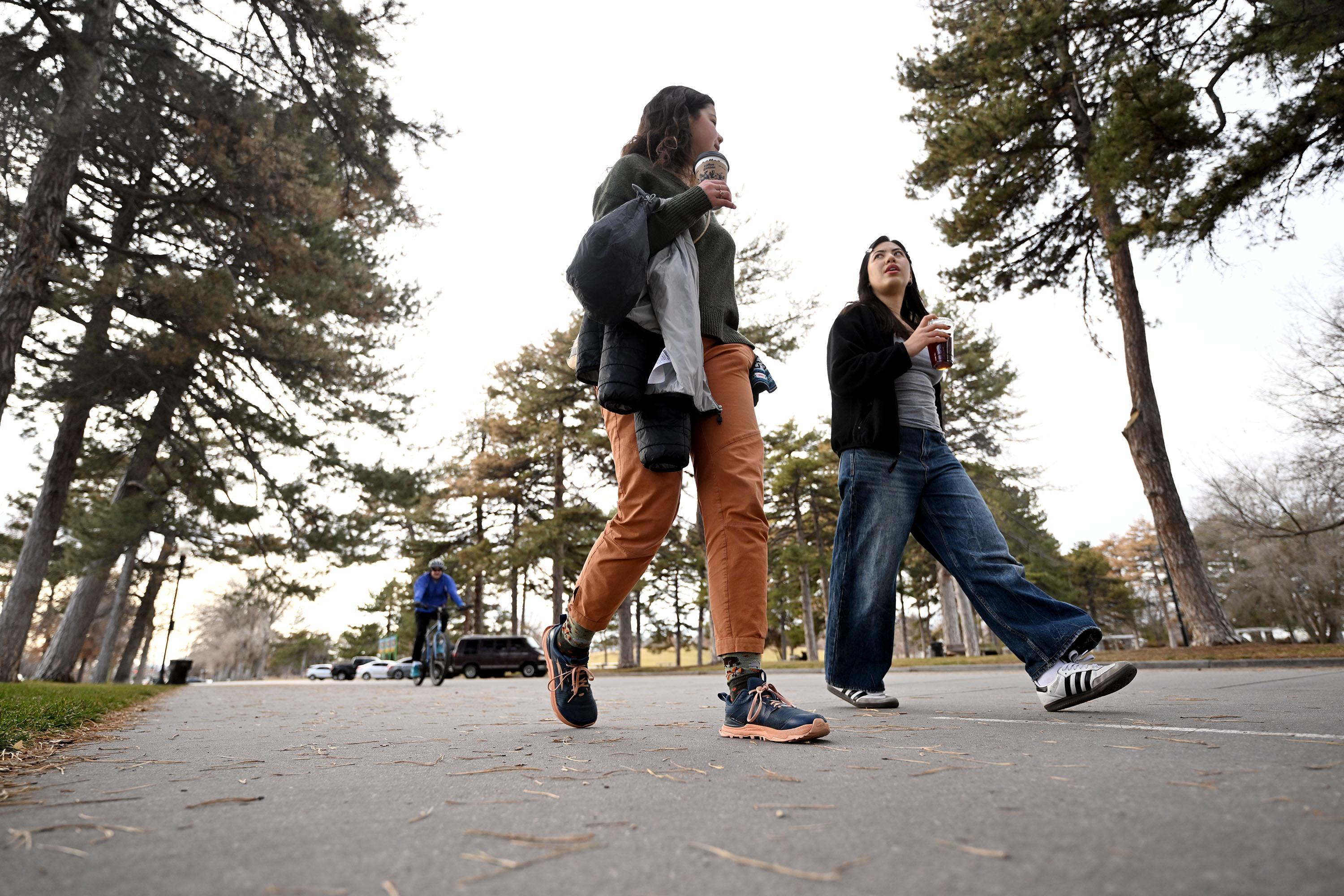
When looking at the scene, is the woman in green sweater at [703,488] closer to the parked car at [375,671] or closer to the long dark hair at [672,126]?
the long dark hair at [672,126]

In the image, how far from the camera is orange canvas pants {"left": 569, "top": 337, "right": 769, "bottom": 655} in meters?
2.57

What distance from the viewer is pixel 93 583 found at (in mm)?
14070

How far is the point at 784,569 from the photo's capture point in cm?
3331

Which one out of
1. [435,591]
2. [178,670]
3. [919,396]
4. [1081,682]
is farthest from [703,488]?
[178,670]

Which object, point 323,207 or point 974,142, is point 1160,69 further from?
point 323,207

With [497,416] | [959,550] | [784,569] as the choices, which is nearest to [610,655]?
[784,569]

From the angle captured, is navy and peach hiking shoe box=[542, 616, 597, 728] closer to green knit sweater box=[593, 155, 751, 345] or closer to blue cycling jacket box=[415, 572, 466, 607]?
green knit sweater box=[593, 155, 751, 345]

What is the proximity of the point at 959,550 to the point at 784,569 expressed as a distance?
30800mm

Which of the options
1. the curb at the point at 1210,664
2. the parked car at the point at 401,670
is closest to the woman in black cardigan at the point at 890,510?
the curb at the point at 1210,664

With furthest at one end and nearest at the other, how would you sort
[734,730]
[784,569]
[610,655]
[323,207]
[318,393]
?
[610,655]
[784,569]
[318,393]
[323,207]
[734,730]

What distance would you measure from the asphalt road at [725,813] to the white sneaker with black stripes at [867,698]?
0.77 meters

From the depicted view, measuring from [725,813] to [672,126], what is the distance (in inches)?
103

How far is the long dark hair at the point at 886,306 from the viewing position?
373cm

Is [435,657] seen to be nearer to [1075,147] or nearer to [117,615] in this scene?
[1075,147]
